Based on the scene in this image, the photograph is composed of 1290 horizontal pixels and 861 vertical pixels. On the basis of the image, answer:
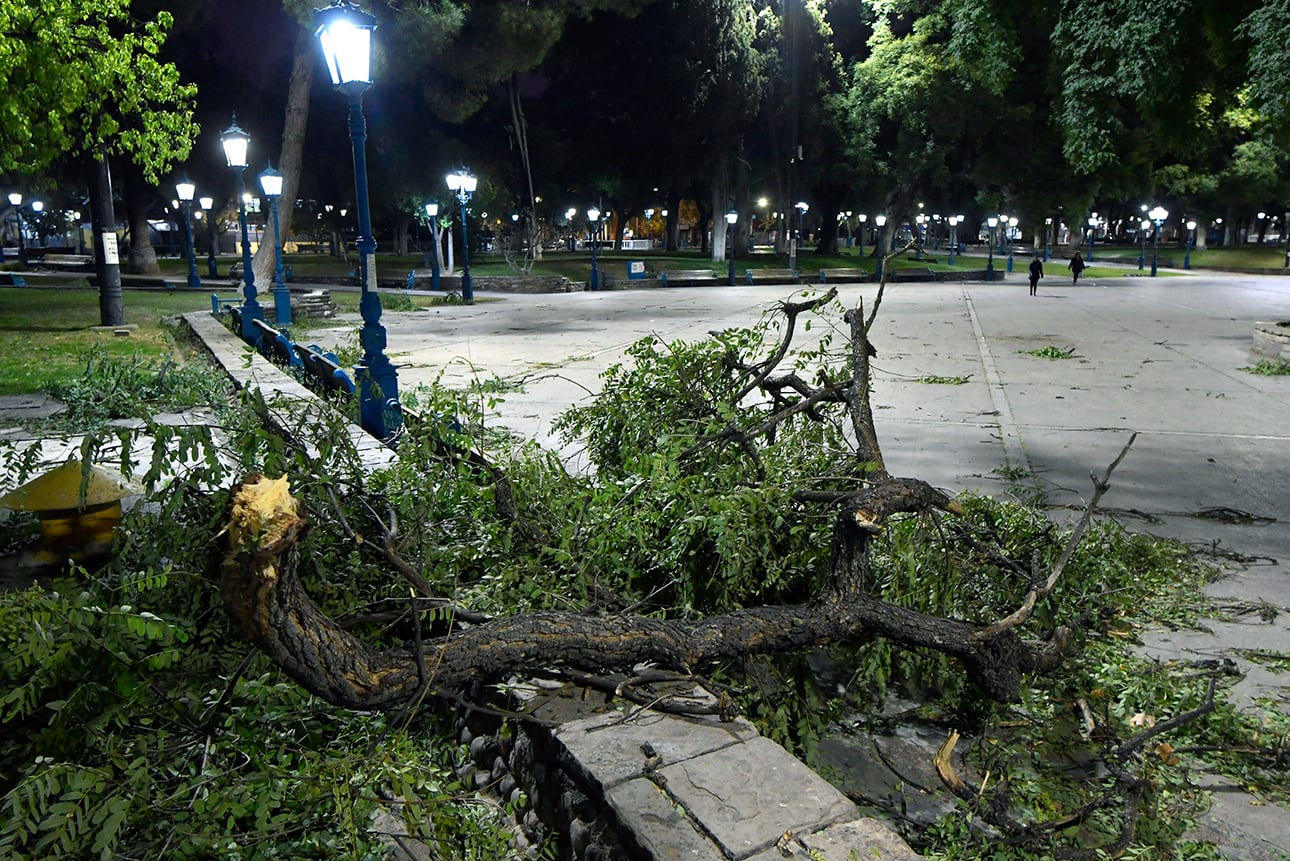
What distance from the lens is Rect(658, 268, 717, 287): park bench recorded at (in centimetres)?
4409

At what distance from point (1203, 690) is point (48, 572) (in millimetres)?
6045

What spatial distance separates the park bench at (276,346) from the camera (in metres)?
12.4

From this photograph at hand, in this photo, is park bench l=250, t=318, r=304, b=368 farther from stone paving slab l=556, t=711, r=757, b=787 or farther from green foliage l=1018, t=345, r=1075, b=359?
green foliage l=1018, t=345, r=1075, b=359

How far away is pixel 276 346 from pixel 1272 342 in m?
16.7

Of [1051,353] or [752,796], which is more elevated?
[1051,353]

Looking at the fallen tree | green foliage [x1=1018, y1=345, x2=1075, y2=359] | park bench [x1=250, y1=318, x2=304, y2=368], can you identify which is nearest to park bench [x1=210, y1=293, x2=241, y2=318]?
park bench [x1=250, y1=318, x2=304, y2=368]

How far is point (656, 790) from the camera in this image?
2.84 meters

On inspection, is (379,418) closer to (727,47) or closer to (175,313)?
(175,313)

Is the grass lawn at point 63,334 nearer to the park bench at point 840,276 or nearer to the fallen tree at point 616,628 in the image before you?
the fallen tree at point 616,628

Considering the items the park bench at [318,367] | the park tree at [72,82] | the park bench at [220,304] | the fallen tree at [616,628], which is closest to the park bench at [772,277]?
the park bench at [220,304]

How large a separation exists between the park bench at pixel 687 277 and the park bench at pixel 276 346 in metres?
27.9

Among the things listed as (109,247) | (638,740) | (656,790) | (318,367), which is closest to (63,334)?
(109,247)

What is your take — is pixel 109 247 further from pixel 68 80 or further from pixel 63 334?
pixel 68 80

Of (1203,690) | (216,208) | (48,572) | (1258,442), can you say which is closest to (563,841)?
(1203,690)
